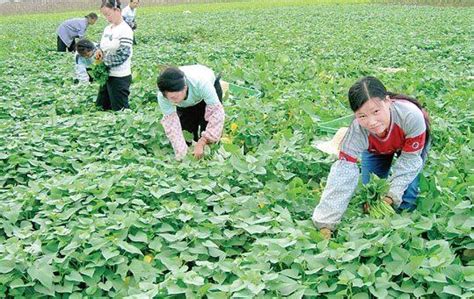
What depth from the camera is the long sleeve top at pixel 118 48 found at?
6.31 m

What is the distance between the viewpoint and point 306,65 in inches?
332

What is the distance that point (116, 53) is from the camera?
6301 millimetres

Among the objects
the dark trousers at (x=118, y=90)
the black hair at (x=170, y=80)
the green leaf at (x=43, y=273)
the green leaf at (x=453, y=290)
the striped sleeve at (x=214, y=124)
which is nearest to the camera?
the green leaf at (x=453, y=290)

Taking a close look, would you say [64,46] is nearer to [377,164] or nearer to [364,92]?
[377,164]

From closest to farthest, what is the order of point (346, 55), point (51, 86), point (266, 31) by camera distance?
point (51, 86), point (346, 55), point (266, 31)

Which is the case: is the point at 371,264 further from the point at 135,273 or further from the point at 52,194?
the point at 52,194

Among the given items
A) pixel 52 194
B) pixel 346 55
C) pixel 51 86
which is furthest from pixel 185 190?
pixel 346 55

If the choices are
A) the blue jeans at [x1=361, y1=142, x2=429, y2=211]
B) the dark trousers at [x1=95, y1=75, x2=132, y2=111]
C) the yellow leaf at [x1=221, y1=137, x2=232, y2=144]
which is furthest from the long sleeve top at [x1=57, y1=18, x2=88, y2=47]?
the blue jeans at [x1=361, y1=142, x2=429, y2=211]

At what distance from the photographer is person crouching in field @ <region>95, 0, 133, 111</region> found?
6309 mm

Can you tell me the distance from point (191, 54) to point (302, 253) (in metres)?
7.79

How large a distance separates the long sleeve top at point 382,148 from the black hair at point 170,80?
1393mm

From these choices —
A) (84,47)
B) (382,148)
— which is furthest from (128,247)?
(84,47)

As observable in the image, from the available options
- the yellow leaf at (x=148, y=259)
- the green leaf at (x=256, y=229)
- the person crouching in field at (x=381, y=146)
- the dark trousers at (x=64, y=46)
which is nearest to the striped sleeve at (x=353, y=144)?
the person crouching in field at (x=381, y=146)

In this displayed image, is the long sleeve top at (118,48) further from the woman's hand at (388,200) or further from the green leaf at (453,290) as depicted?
the green leaf at (453,290)
